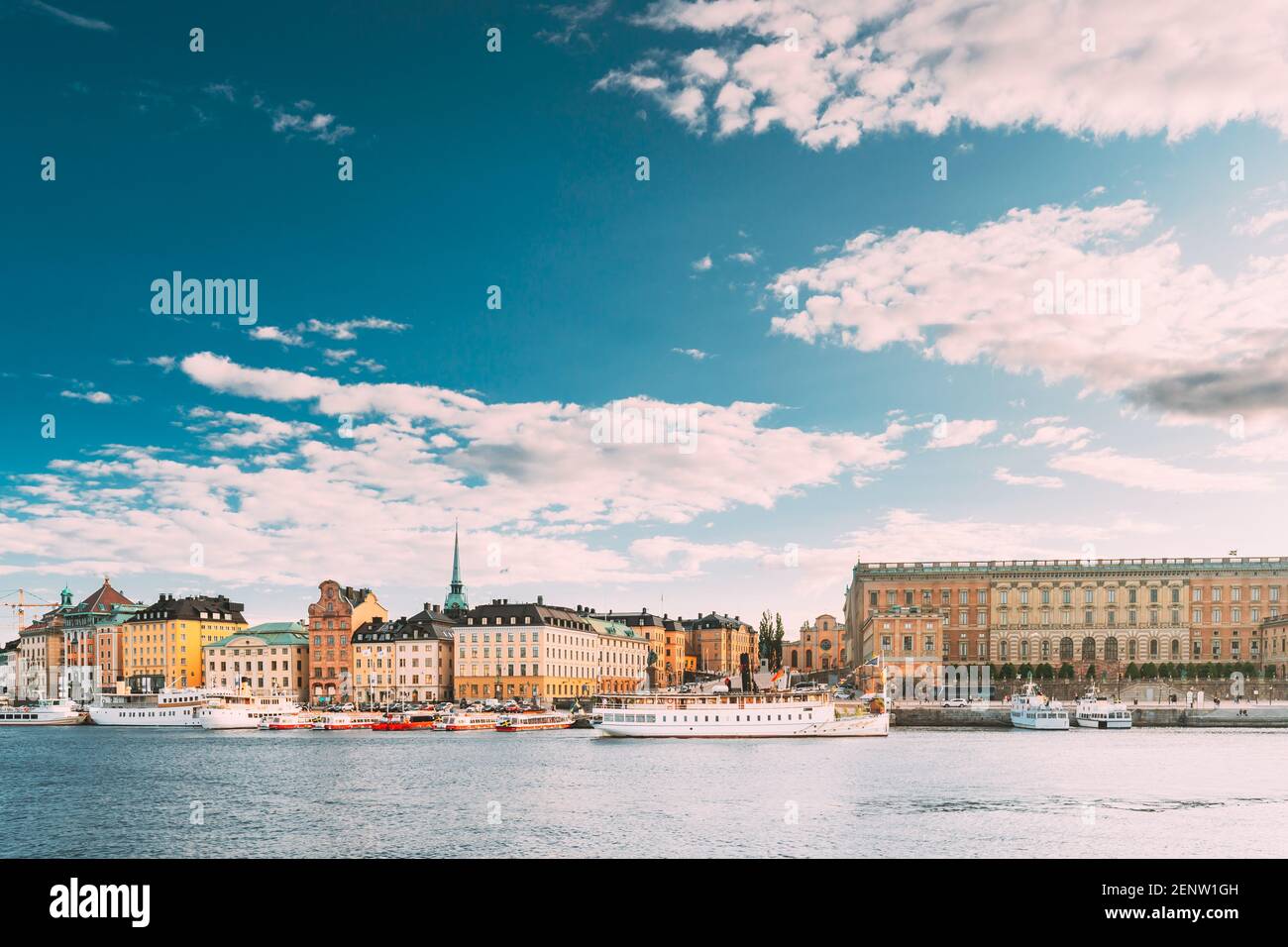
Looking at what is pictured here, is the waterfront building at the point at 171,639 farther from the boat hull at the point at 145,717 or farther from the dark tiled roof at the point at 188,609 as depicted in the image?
the boat hull at the point at 145,717

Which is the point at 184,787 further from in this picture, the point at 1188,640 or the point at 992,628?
the point at 1188,640

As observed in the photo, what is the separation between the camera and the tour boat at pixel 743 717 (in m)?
89.4

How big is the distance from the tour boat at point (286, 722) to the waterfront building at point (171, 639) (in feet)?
158

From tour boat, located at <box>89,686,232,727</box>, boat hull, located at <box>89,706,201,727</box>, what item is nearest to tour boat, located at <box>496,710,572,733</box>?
boat hull, located at <box>89,706,201,727</box>

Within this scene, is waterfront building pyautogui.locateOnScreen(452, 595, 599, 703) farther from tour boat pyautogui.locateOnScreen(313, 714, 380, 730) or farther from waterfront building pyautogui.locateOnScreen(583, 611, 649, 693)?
tour boat pyautogui.locateOnScreen(313, 714, 380, 730)

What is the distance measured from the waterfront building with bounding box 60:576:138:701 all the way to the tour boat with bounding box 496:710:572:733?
89330 millimetres

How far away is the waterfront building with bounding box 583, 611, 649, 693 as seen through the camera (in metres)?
163

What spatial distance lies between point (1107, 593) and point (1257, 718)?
134 feet

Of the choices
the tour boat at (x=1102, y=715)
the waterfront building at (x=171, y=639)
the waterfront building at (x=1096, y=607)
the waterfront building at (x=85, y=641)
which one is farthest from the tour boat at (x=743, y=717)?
the waterfront building at (x=85, y=641)

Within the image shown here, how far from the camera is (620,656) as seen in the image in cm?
17075
